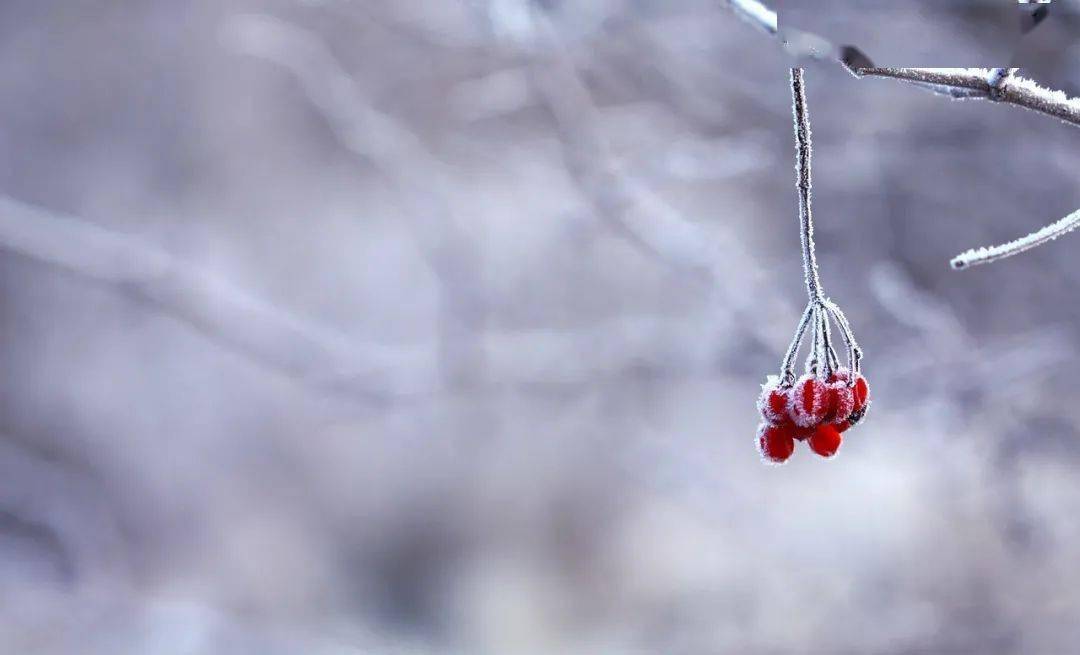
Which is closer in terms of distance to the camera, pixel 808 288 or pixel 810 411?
pixel 808 288

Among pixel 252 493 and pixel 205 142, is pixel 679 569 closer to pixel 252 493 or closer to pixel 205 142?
pixel 252 493

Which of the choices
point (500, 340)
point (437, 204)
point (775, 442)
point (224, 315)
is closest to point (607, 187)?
point (437, 204)

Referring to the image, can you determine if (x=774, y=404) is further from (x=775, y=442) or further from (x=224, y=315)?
(x=224, y=315)

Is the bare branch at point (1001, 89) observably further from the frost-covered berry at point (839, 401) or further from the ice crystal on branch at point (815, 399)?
the frost-covered berry at point (839, 401)

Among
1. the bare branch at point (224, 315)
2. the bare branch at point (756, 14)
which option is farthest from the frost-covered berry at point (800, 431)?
the bare branch at point (224, 315)

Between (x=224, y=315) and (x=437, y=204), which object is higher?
(x=224, y=315)

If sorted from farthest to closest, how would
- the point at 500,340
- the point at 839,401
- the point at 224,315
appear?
the point at 500,340, the point at 224,315, the point at 839,401

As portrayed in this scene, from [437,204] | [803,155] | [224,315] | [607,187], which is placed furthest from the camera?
[224,315]
